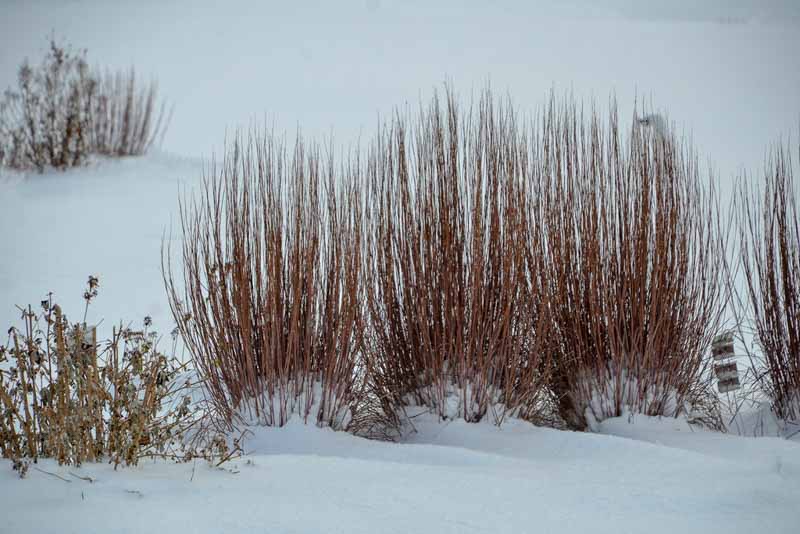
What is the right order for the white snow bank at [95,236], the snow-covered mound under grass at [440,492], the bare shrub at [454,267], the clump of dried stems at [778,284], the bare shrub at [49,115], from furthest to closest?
the bare shrub at [49,115] → the white snow bank at [95,236] → the clump of dried stems at [778,284] → the bare shrub at [454,267] → the snow-covered mound under grass at [440,492]

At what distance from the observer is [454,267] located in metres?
3.92

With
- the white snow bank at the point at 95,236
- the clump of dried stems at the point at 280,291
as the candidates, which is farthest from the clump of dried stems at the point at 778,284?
the white snow bank at the point at 95,236

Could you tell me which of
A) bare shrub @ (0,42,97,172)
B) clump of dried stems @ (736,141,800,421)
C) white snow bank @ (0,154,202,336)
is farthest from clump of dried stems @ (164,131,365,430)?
bare shrub @ (0,42,97,172)

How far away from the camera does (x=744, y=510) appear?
9.43 ft

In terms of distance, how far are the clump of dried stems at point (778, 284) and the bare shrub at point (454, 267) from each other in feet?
4.31

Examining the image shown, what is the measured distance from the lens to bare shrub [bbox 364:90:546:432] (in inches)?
153

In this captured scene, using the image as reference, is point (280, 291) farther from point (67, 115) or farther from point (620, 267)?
point (67, 115)

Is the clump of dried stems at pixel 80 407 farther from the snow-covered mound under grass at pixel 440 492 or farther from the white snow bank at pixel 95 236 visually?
the white snow bank at pixel 95 236

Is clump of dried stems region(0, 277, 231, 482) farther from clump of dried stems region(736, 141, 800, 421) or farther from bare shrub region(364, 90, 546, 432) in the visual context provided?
clump of dried stems region(736, 141, 800, 421)

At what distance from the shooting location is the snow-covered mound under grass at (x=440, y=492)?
2559mm

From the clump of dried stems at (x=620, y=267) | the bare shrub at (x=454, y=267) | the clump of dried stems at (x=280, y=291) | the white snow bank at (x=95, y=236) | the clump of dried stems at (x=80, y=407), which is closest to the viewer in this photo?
the clump of dried stems at (x=80, y=407)

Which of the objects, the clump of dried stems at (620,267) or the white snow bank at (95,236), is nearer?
the clump of dried stems at (620,267)

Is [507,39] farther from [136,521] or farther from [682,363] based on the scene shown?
[136,521]

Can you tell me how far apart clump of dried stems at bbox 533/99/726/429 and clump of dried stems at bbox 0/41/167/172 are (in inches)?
347
